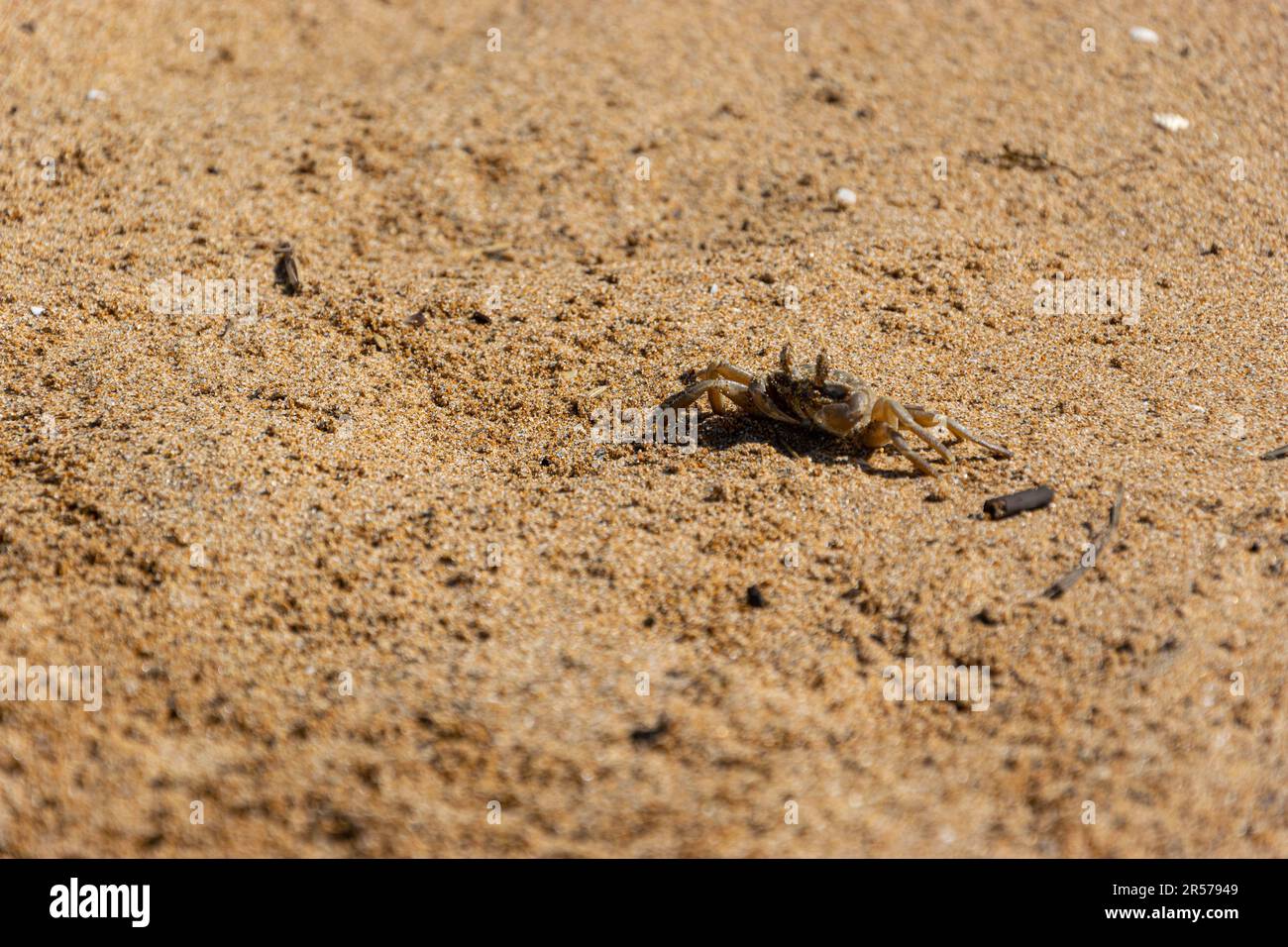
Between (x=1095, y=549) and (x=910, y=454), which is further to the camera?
(x=910, y=454)

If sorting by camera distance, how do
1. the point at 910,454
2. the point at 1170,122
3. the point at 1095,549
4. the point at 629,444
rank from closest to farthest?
the point at 1095,549 < the point at 910,454 < the point at 629,444 < the point at 1170,122

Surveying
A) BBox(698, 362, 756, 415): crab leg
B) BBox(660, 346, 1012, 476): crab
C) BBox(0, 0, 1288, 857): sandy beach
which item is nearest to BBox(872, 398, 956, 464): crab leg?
BBox(660, 346, 1012, 476): crab

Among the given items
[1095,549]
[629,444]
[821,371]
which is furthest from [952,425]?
[629,444]

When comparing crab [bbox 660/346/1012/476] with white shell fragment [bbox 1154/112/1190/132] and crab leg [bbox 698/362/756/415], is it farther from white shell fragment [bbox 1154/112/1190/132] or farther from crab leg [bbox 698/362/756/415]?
white shell fragment [bbox 1154/112/1190/132]

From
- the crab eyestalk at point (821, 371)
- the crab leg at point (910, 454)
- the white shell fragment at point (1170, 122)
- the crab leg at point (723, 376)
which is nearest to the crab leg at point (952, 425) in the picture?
the crab leg at point (910, 454)

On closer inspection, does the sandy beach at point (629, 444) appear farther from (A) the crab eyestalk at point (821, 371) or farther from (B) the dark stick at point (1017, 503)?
(A) the crab eyestalk at point (821, 371)

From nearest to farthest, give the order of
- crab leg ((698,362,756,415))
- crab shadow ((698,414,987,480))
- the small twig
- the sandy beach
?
the sandy beach, the small twig, crab shadow ((698,414,987,480)), crab leg ((698,362,756,415))

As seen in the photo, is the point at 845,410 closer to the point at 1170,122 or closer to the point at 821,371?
the point at 821,371
